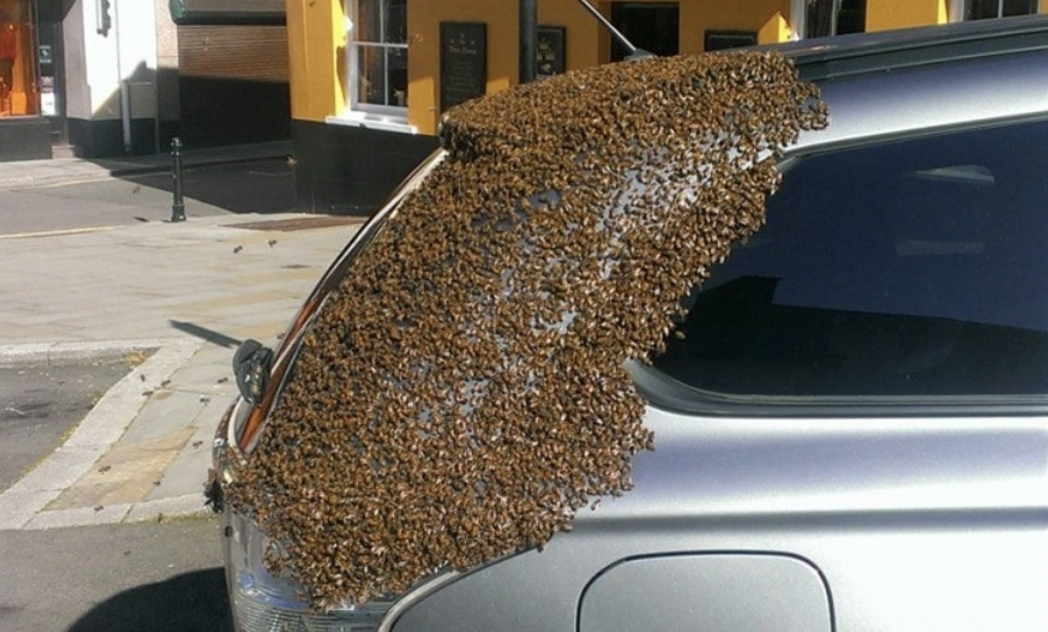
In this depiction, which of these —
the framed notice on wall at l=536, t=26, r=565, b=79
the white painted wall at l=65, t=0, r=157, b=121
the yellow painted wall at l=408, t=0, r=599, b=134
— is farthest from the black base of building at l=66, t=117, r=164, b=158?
the framed notice on wall at l=536, t=26, r=565, b=79

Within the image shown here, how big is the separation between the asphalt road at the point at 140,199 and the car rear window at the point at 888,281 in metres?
15.3

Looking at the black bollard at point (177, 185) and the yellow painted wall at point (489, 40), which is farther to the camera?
the black bollard at point (177, 185)

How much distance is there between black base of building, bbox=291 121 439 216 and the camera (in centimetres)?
1588

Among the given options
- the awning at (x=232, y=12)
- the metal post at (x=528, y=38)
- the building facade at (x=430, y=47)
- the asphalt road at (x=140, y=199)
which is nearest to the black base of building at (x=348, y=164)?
the building facade at (x=430, y=47)

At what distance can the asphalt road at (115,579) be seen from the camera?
5.50 metres

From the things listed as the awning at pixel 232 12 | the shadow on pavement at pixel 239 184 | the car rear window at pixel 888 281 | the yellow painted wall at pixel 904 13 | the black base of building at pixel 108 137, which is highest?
the awning at pixel 232 12

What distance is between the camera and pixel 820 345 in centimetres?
247

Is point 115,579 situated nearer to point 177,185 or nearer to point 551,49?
point 551,49

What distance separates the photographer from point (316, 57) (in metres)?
16.9

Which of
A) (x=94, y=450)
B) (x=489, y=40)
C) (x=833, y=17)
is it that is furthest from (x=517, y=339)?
(x=489, y=40)

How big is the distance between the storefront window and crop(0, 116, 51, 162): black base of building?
436mm

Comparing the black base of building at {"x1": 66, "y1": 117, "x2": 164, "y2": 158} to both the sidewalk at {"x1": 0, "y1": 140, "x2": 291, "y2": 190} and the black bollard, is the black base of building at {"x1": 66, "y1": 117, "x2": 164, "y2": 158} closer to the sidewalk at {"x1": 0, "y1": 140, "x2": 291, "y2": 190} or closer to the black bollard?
the sidewalk at {"x1": 0, "y1": 140, "x2": 291, "y2": 190}

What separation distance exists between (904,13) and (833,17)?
42.3 inches

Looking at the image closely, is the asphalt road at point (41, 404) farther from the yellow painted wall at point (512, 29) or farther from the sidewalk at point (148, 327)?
the yellow painted wall at point (512, 29)
